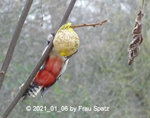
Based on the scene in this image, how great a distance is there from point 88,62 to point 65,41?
255cm

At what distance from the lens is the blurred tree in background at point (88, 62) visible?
246 cm

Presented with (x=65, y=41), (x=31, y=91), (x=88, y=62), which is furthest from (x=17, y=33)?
(x=88, y=62)

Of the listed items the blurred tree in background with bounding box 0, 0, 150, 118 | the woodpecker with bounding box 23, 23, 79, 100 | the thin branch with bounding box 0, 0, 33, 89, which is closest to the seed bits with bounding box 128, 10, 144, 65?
the woodpecker with bounding box 23, 23, 79, 100

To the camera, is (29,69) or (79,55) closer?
(29,69)

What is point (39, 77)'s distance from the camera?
1.02 metres

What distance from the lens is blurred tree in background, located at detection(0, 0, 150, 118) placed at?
2455mm

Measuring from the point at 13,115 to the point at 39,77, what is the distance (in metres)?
1.45

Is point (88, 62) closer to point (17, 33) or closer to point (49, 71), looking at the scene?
point (49, 71)

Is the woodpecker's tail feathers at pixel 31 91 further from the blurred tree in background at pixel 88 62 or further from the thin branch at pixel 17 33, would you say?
the blurred tree in background at pixel 88 62

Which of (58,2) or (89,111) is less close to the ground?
(58,2)

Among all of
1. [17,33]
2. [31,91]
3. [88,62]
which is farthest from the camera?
[88,62]

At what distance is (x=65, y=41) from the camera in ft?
2.56

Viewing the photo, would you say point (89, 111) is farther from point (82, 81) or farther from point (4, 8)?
point (4, 8)

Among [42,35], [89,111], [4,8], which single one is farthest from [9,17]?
[89,111]
